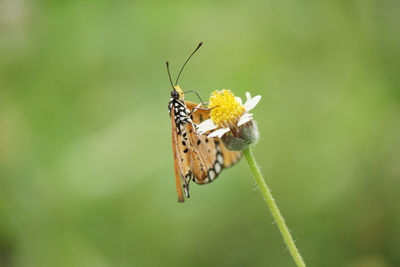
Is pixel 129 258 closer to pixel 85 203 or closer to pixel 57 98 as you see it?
pixel 85 203

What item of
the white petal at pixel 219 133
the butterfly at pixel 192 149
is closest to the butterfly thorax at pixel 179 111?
the butterfly at pixel 192 149

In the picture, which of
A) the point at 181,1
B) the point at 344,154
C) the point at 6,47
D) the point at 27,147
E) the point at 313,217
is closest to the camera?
the point at 313,217

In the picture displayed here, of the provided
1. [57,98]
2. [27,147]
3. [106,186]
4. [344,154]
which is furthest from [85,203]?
[344,154]

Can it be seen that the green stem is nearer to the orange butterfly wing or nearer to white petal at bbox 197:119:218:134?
white petal at bbox 197:119:218:134

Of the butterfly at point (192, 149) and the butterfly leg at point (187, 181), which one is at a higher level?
the butterfly at point (192, 149)

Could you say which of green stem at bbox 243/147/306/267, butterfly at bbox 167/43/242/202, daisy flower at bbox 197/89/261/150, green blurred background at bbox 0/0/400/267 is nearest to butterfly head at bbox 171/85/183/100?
butterfly at bbox 167/43/242/202

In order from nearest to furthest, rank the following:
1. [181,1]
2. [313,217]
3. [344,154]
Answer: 1. [313,217]
2. [344,154]
3. [181,1]

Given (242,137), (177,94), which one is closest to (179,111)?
(177,94)

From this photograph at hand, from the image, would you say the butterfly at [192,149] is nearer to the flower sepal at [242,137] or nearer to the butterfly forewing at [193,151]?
the butterfly forewing at [193,151]
